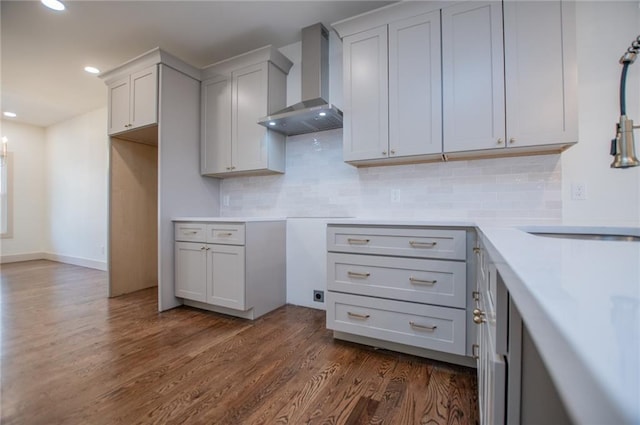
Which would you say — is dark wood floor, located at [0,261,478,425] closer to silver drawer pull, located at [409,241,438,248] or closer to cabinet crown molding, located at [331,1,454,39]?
silver drawer pull, located at [409,241,438,248]

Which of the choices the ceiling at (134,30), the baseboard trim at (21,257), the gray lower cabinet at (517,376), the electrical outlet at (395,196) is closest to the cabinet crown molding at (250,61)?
the ceiling at (134,30)

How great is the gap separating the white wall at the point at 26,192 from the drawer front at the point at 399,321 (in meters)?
6.48

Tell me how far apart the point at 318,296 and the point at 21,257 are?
605cm

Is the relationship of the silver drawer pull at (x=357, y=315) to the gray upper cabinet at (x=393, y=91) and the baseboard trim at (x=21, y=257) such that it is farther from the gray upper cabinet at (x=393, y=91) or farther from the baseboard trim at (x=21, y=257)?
the baseboard trim at (x=21, y=257)

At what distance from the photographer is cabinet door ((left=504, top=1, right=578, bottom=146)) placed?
1.83m

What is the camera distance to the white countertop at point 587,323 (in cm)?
17

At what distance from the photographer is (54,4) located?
245 centimetres

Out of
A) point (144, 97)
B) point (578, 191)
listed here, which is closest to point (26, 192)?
point (144, 97)

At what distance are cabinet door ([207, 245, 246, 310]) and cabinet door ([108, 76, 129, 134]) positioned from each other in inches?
68.0

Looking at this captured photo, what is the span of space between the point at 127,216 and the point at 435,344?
3.50m

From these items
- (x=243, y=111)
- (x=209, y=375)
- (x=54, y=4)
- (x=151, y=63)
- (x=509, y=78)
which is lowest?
(x=209, y=375)

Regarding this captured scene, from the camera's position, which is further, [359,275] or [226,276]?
[226,276]

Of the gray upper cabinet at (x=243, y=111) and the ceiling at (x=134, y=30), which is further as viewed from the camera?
the gray upper cabinet at (x=243, y=111)

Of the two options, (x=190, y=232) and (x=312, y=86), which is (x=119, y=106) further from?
(x=312, y=86)
